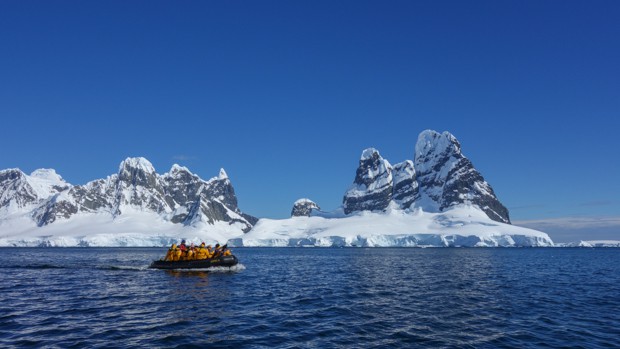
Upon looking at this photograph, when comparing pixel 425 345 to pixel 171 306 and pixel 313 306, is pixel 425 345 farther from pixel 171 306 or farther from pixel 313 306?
pixel 171 306

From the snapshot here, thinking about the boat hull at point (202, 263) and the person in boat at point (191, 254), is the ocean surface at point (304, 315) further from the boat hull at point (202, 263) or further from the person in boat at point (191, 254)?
the person in boat at point (191, 254)

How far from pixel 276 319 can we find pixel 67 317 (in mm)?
11152

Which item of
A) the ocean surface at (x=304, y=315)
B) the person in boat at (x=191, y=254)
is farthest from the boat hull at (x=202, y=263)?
the ocean surface at (x=304, y=315)

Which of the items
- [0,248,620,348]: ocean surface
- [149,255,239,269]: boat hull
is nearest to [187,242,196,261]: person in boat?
[149,255,239,269]: boat hull

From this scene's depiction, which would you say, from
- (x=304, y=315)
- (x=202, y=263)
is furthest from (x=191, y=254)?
(x=304, y=315)

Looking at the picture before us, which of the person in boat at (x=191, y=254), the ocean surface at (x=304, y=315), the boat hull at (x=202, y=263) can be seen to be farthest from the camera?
the person in boat at (x=191, y=254)

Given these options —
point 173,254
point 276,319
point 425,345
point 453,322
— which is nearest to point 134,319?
point 276,319

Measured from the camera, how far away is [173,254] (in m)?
56.1

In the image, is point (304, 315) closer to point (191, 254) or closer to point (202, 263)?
point (202, 263)

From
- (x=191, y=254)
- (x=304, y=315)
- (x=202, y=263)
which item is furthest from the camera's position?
(x=191, y=254)

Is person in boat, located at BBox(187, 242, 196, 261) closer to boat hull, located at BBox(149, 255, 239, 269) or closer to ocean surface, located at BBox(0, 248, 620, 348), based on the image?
boat hull, located at BBox(149, 255, 239, 269)

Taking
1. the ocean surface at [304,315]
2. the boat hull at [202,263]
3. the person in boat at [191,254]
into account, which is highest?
the person in boat at [191,254]

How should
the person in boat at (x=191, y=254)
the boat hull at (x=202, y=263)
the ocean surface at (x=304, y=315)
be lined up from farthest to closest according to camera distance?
the person in boat at (x=191, y=254)
the boat hull at (x=202, y=263)
the ocean surface at (x=304, y=315)

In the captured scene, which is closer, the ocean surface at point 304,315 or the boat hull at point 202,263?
the ocean surface at point 304,315
